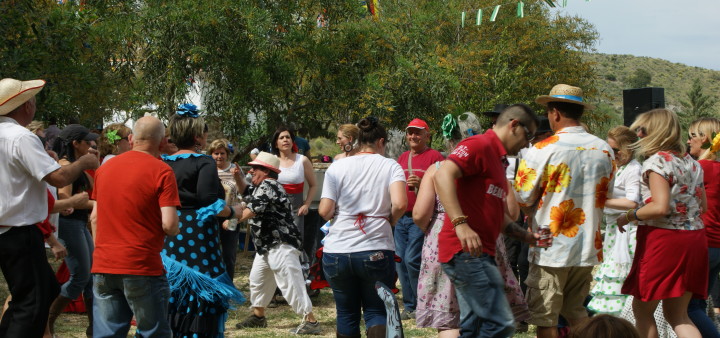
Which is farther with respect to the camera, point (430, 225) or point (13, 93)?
point (430, 225)

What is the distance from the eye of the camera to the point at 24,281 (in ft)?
14.6

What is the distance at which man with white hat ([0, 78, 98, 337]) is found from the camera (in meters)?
4.38

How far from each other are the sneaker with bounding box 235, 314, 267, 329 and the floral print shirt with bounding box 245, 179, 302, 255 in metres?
0.66

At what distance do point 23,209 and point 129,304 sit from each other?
83cm

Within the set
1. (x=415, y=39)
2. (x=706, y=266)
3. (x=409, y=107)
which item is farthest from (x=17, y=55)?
(x=415, y=39)

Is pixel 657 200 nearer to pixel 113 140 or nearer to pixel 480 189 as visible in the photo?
pixel 480 189

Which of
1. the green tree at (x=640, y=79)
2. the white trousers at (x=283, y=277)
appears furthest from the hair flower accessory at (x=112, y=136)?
the green tree at (x=640, y=79)

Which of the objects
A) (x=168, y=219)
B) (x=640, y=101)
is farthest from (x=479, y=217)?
(x=640, y=101)

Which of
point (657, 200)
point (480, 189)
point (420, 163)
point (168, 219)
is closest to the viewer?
point (480, 189)

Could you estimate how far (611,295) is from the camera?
667cm

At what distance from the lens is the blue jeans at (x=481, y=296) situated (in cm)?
405

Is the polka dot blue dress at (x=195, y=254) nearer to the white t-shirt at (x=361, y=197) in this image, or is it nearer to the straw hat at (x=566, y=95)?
the white t-shirt at (x=361, y=197)

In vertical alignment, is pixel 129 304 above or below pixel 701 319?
above

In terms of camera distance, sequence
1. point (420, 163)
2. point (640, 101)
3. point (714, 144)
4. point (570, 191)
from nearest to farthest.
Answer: point (570, 191) < point (714, 144) < point (420, 163) < point (640, 101)
